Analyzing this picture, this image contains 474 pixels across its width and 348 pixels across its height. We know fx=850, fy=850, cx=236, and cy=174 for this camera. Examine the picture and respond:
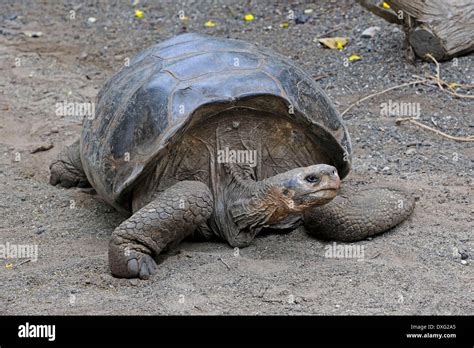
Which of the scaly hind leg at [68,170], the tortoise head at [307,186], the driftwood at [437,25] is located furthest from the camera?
the driftwood at [437,25]

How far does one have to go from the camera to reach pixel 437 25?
6996 mm

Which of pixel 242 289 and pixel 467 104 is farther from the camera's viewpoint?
pixel 467 104

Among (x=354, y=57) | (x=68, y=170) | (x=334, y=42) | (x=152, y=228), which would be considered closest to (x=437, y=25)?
(x=354, y=57)

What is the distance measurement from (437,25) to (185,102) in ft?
11.1

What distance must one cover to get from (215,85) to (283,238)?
92 centimetres

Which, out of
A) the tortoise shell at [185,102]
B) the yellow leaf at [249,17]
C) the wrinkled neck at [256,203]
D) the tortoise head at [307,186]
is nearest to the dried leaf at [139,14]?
the yellow leaf at [249,17]

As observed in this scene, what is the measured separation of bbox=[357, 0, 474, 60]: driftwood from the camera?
694cm

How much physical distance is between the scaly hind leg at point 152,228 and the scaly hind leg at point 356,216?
641mm

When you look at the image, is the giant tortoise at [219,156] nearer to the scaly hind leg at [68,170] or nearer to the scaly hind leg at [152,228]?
the scaly hind leg at [152,228]

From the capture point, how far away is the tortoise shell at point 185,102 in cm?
436

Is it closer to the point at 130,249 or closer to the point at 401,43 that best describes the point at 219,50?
the point at 130,249

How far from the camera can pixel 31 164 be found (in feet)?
19.9

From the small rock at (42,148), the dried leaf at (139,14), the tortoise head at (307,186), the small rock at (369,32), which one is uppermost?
the tortoise head at (307,186)
